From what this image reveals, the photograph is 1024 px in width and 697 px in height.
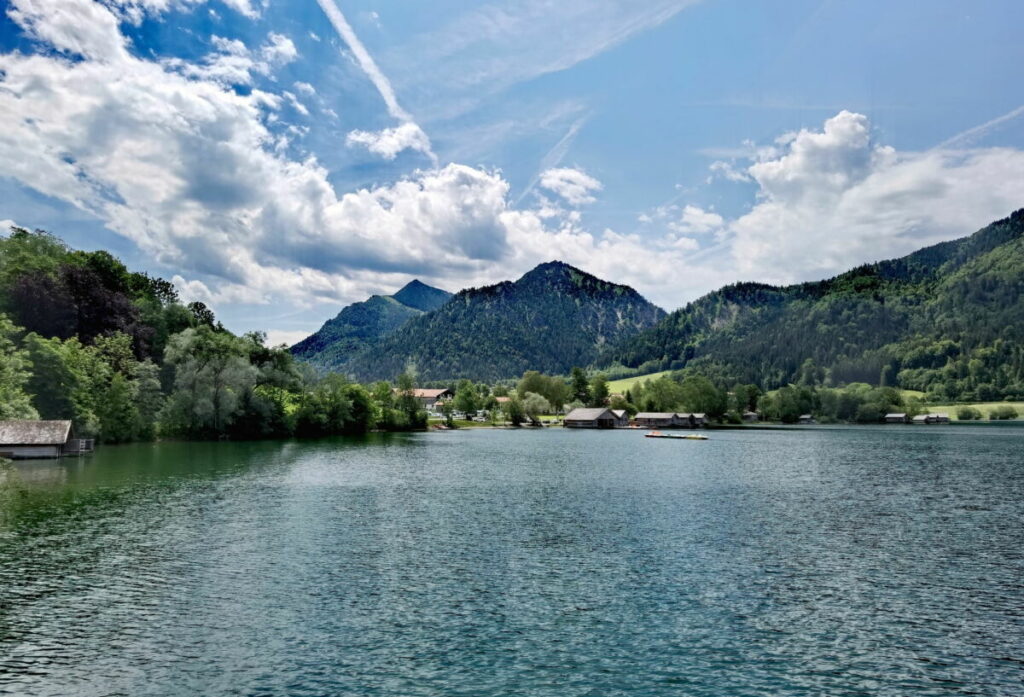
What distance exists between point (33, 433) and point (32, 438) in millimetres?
693

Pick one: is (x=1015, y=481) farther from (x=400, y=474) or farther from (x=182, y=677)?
(x=182, y=677)

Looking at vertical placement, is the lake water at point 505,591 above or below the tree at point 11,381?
below

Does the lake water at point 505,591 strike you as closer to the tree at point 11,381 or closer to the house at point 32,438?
the tree at point 11,381

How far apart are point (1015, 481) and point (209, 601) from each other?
8627 cm

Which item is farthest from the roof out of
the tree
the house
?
the tree

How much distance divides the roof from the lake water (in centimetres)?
2140

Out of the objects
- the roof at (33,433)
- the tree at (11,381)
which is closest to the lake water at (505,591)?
the tree at (11,381)

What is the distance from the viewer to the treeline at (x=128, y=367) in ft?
330

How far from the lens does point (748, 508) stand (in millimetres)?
55000

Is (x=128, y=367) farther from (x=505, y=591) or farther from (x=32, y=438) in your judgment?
(x=505, y=591)

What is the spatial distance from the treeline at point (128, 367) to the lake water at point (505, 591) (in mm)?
42060

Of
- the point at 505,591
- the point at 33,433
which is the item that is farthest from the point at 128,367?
the point at 505,591

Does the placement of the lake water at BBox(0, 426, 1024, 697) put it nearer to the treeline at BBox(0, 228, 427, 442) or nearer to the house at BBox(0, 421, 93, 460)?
the house at BBox(0, 421, 93, 460)

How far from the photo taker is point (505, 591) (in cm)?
3052
